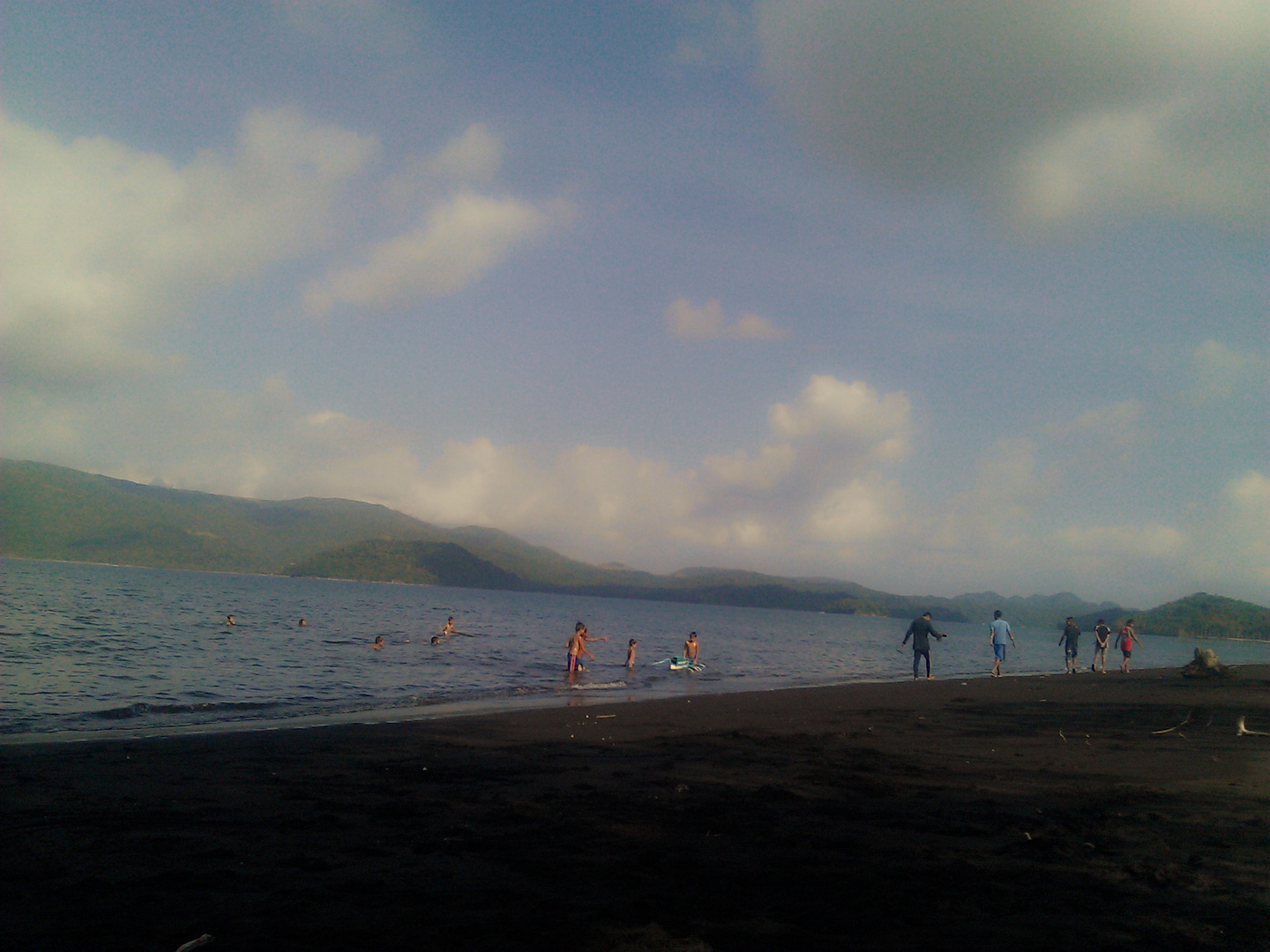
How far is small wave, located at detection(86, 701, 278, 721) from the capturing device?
16594mm

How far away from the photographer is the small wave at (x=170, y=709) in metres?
16.6

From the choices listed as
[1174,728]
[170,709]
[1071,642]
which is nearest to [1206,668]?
[1071,642]

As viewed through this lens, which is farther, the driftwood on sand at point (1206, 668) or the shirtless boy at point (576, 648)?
the shirtless boy at point (576, 648)

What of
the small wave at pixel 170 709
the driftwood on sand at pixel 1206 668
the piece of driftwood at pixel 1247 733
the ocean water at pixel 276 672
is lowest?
the ocean water at pixel 276 672

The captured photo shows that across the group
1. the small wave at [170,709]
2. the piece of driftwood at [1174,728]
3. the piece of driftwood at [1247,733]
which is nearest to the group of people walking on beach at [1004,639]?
the piece of driftwood at [1174,728]

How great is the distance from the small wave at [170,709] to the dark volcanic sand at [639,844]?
5140 mm

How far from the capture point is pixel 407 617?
2972 inches

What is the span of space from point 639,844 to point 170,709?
16444 mm

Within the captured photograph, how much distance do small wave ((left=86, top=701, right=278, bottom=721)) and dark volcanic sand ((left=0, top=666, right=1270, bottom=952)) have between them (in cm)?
514

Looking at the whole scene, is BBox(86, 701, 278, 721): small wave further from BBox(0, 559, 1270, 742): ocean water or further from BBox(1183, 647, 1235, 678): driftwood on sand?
BBox(1183, 647, 1235, 678): driftwood on sand

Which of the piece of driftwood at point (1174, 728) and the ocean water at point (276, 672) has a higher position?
the piece of driftwood at point (1174, 728)

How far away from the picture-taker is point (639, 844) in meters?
6.64

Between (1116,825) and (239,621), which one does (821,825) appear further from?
(239,621)

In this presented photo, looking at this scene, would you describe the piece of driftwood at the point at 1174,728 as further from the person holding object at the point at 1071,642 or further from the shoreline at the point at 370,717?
the person holding object at the point at 1071,642
